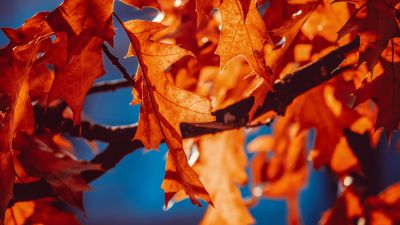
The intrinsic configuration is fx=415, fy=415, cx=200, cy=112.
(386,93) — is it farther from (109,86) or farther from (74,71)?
(109,86)

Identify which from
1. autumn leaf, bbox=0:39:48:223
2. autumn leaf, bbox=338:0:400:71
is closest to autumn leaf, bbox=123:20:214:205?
autumn leaf, bbox=0:39:48:223

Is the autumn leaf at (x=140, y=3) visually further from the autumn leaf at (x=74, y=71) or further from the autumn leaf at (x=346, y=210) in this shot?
the autumn leaf at (x=346, y=210)

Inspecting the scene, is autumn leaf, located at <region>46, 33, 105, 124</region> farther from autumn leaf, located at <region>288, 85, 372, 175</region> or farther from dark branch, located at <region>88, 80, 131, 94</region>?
autumn leaf, located at <region>288, 85, 372, 175</region>

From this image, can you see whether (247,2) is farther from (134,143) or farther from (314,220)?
(314,220)

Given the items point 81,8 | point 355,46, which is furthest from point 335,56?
point 81,8

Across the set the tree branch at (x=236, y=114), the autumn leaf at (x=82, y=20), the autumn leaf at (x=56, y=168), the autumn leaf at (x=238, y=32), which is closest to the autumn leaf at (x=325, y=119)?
the tree branch at (x=236, y=114)

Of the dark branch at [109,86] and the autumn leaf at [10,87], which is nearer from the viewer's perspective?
the autumn leaf at [10,87]

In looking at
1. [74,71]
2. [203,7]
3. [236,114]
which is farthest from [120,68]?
[236,114]
